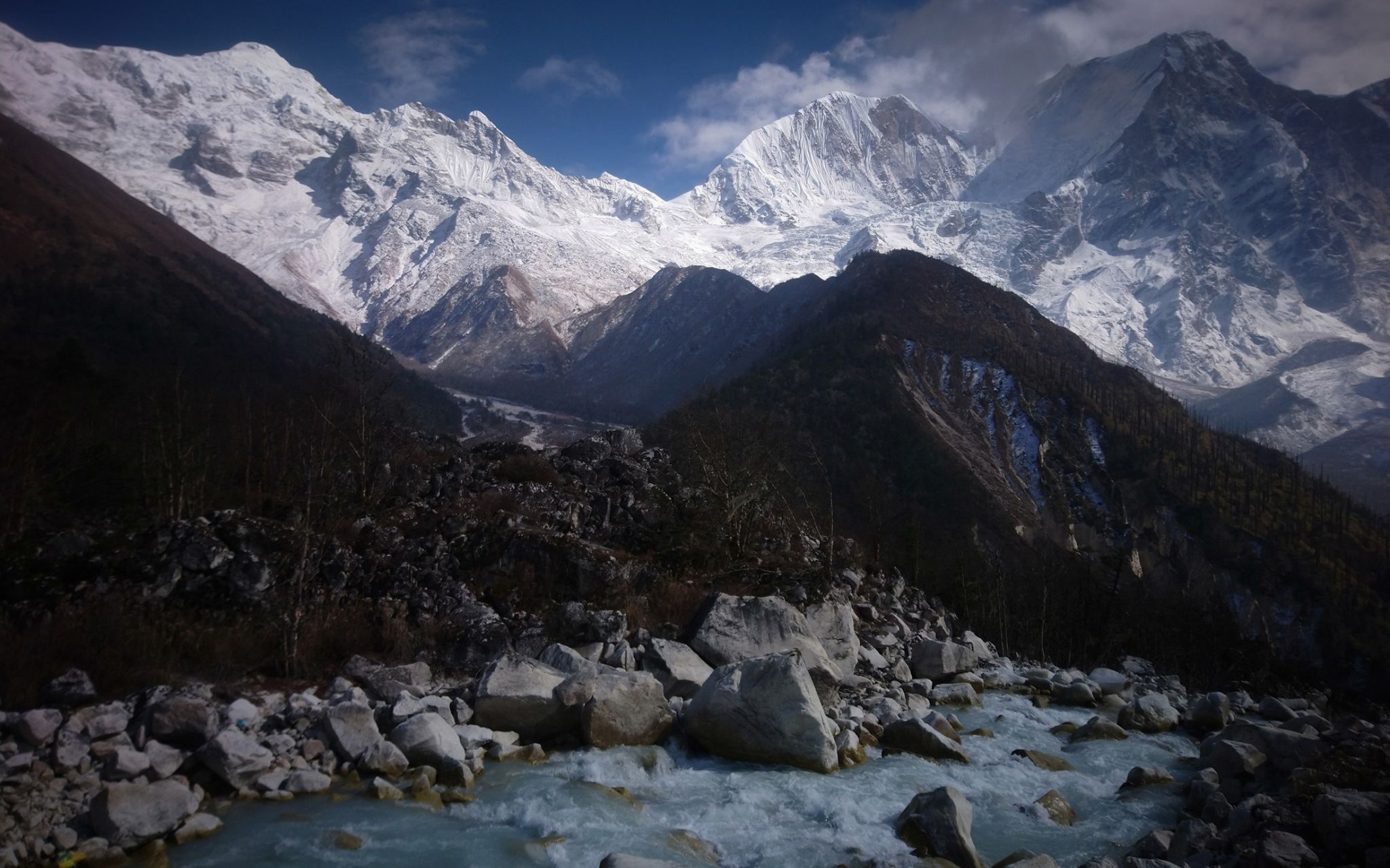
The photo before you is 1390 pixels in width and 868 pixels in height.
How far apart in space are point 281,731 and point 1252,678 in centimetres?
4737

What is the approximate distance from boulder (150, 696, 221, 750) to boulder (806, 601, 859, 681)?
15.3 meters

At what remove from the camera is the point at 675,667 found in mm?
17797

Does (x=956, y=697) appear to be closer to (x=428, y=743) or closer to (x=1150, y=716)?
(x=1150, y=716)

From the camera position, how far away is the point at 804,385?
369 ft

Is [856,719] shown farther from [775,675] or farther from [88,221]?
[88,221]

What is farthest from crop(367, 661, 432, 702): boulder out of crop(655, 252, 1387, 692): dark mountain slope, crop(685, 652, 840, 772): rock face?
crop(655, 252, 1387, 692): dark mountain slope

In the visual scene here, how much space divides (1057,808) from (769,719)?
5.31 meters

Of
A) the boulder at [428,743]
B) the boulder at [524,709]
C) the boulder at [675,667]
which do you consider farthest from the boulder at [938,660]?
the boulder at [428,743]

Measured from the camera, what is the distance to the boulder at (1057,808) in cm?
1271

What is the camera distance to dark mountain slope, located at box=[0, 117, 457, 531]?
1000 inches

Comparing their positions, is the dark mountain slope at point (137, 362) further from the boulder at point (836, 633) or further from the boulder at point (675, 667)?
the boulder at point (836, 633)

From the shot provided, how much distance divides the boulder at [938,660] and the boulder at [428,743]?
16.7 meters

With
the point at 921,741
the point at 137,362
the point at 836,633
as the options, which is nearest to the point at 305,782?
Result: the point at 921,741

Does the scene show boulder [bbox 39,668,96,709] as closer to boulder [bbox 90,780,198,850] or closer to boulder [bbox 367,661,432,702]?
boulder [bbox 90,780,198,850]
